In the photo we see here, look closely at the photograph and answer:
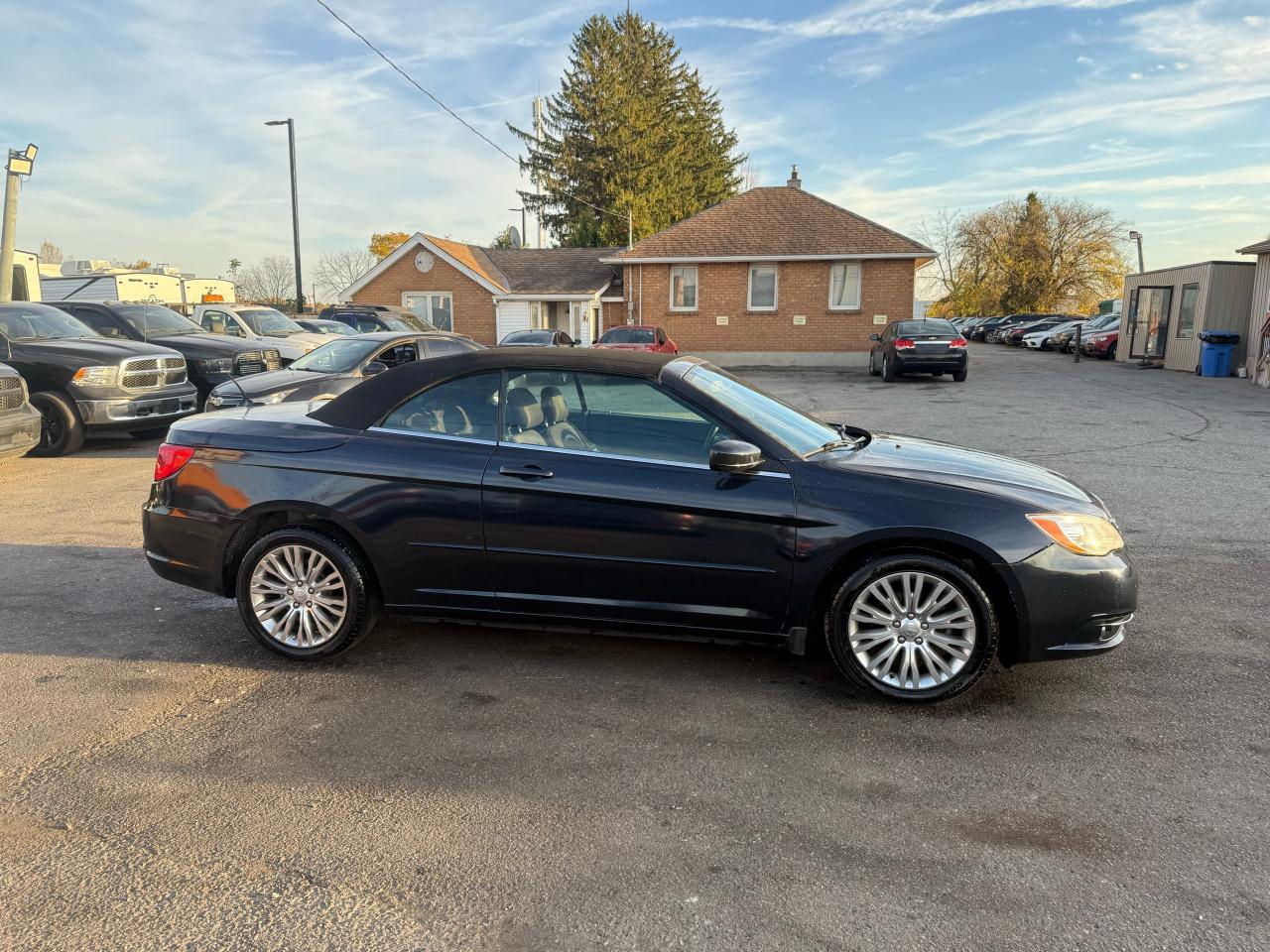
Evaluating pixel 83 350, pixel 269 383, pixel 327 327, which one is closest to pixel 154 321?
pixel 83 350

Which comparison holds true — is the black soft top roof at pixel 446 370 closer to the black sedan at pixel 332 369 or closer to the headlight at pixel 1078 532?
the headlight at pixel 1078 532

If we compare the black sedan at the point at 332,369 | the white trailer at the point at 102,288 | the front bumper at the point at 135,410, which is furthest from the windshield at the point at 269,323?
the black sedan at the point at 332,369

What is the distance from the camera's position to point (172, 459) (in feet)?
14.4

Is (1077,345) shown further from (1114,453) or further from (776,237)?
(1114,453)

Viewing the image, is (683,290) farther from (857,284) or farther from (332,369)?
(332,369)

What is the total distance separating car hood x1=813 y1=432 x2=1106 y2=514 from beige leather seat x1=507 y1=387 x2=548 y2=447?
1.38m

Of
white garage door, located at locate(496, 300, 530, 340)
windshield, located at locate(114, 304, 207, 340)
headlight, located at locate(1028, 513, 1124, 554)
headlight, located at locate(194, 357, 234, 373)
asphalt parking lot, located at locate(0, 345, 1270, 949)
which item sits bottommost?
asphalt parking lot, located at locate(0, 345, 1270, 949)

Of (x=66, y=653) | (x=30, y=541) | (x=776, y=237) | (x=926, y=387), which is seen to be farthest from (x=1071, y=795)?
(x=776, y=237)

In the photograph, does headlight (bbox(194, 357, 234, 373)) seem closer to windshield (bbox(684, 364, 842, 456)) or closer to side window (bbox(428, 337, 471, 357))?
side window (bbox(428, 337, 471, 357))

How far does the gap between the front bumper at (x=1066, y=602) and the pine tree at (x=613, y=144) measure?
43414 millimetres

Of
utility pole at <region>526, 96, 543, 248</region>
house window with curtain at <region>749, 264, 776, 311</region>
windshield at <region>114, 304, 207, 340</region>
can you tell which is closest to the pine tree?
utility pole at <region>526, 96, 543, 248</region>

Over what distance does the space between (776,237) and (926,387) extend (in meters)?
10.6

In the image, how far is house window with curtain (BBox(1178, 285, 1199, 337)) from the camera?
2348 centimetres

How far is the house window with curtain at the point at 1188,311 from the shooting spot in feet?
77.0
